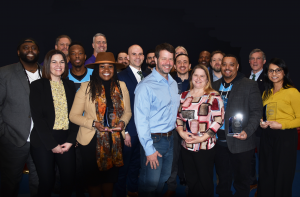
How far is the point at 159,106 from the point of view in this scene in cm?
192

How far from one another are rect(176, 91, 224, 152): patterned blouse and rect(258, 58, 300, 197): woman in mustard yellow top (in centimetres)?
67

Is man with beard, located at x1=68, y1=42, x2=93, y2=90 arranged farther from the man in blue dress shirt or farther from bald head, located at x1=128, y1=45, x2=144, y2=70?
the man in blue dress shirt

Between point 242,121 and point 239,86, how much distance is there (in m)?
0.39

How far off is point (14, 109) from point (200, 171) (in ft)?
6.66

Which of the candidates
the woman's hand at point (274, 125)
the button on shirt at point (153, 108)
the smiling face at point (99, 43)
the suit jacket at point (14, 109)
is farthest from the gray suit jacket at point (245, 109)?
the smiling face at point (99, 43)

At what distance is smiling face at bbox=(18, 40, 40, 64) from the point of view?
7.33 ft

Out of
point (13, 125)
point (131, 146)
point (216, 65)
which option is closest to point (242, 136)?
point (131, 146)

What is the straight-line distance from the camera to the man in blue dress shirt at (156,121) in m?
1.82

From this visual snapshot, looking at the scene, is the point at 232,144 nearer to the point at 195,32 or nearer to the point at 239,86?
the point at 239,86

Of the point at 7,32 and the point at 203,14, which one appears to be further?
the point at 203,14

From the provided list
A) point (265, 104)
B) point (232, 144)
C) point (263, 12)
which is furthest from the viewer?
point (263, 12)

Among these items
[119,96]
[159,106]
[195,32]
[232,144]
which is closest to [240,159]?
[232,144]

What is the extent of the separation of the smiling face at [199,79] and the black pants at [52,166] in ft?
4.61

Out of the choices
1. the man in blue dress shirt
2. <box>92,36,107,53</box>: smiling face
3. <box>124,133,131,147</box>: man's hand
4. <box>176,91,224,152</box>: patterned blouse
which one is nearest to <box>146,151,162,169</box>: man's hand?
the man in blue dress shirt
